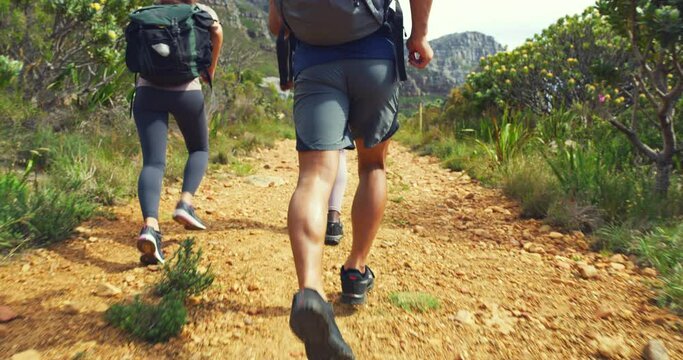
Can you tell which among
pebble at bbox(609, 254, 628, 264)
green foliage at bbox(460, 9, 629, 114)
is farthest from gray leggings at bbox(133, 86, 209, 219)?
green foliage at bbox(460, 9, 629, 114)

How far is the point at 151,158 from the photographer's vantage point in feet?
8.14

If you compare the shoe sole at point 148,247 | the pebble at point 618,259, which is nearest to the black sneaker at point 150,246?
the shoe sole at point 148,247

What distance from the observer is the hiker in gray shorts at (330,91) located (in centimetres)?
141

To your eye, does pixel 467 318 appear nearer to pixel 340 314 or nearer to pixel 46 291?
pixel 340 314

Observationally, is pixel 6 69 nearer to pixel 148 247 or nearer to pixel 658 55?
pixel 148 247

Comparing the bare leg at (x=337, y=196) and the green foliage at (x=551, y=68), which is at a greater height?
the green foliage at (x=551, y=68)

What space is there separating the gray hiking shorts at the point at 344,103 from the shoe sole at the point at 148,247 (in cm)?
107

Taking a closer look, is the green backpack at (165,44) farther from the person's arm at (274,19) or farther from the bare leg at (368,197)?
the bare leg at (368,197)

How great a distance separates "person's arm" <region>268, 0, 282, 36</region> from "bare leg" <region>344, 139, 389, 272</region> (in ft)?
1.78

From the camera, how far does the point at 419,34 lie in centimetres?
176

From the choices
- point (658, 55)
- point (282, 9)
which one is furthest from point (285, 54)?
point (658, 55)

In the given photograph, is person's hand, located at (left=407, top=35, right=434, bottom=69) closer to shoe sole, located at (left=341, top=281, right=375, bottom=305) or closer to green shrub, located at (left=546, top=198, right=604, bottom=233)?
shoe sole, located at (left=341, top=281, right=375, bottom=305)

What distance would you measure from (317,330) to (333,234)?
1596 mm

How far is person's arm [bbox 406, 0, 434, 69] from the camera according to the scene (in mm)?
1723
